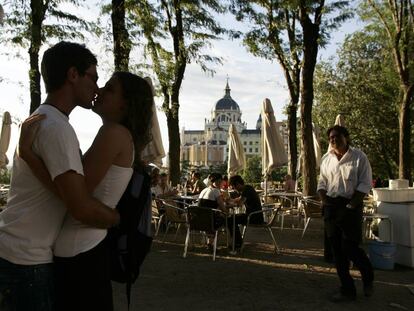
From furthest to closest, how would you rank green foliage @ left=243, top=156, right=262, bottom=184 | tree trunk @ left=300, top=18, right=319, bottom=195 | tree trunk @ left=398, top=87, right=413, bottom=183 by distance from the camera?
1. green foliage @ left=243, top=156, right=262, bottom=184
2. tree trunk @ left=398, top=87, right=413, bottom=183
3. tree trunk @ left=300, top=18, right=319, bottom=195

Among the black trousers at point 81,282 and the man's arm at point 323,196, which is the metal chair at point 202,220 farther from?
the black trousers at point 81,282

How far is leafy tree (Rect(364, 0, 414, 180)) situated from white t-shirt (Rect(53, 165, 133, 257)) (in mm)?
15123

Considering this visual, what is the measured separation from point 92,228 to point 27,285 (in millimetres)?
318

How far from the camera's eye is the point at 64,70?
1986mm

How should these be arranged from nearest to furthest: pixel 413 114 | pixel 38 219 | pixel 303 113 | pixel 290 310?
pixel 38 219, pixel 290 310, pixel 303 113, pixel 413 114

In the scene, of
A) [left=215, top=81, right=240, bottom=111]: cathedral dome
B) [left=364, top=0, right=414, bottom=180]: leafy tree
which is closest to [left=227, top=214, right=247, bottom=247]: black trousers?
[left=364, top=0, right=414, bottom=180]: leafy tree

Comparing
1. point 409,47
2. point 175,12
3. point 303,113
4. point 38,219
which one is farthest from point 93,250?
point 409,47

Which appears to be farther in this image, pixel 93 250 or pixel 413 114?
pixel 413 114

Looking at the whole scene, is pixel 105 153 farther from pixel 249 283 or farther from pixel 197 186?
pixel 197 186

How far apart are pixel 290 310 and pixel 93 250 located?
3.31 meters

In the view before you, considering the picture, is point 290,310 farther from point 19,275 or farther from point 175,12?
point 175,12

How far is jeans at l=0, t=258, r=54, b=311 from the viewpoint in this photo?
1.92 m

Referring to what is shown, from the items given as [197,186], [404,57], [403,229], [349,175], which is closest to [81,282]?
[349,175]

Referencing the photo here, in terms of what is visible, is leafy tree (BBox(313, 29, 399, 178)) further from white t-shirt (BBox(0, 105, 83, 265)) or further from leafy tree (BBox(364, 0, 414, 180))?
white t-shirt (BBox(0, 105, 83, 265))
